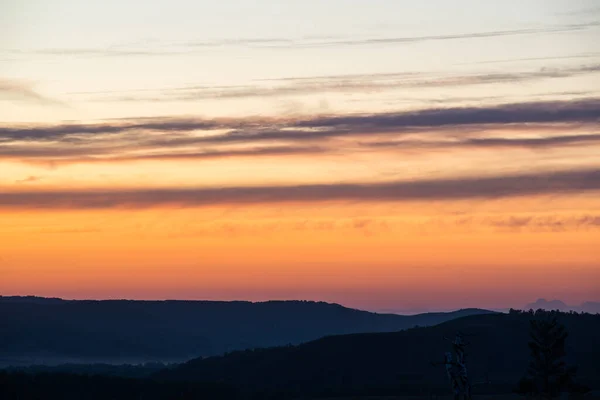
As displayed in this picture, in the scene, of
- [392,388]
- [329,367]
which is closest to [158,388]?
[392,388]

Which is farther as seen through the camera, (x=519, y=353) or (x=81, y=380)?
(x=519, y=353)

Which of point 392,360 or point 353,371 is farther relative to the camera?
point 392,360

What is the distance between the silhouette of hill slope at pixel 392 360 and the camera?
159500 millimetres

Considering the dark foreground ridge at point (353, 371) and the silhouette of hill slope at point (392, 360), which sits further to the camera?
the silhouette of hill slope at point (392, 360)

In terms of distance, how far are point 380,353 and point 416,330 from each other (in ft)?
40.1

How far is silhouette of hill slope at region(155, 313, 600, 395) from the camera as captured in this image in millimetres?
159500

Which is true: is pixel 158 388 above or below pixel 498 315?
below

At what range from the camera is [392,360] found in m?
172

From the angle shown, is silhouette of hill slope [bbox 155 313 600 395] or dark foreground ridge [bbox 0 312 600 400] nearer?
dark foreground ridge [bbox 0 312 600 400]

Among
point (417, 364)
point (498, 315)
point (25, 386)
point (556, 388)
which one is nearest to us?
point (556, 388)

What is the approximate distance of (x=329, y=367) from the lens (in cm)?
17400

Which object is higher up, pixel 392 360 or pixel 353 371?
pixel 392 360

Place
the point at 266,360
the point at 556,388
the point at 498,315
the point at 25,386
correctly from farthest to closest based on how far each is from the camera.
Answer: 1. the point at 498,315
2. the point at 266,360
3. the point at 25,386
4. the point at 556,388

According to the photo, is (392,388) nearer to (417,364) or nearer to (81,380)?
(417,364)
